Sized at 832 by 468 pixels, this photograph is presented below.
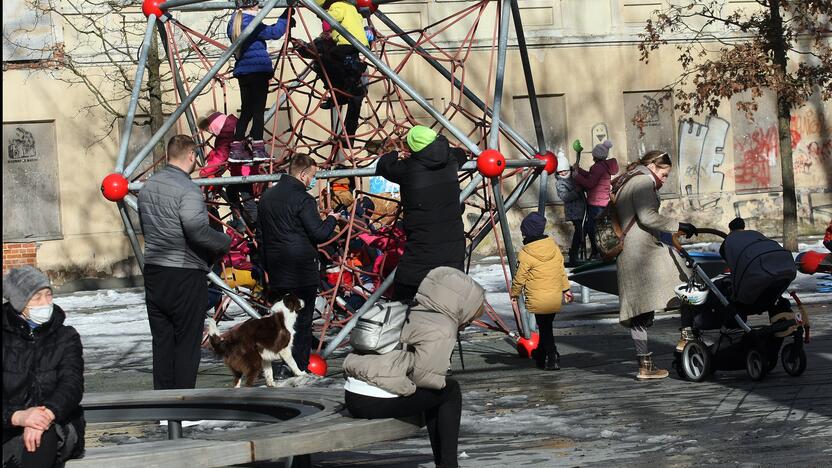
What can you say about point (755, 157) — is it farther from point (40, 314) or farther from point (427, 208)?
point (40, 314)

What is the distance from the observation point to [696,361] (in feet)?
34.4

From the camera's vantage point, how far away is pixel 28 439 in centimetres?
560

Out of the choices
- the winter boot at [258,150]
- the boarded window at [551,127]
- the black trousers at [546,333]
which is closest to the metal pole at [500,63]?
the black trousers at [546,333]

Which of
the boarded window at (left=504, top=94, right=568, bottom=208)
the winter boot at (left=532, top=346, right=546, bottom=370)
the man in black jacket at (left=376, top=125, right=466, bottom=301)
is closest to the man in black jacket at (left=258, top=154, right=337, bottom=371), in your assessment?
the man in black jacket at (left=376, top=125, right=466, bottom=301)

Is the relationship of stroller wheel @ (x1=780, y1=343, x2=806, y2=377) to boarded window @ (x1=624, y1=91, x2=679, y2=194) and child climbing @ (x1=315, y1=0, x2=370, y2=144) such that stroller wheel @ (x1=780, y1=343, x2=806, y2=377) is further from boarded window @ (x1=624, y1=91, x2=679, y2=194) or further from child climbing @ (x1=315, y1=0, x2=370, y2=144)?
boarded window @ (x1=624, y1=91, x2=679, y2=194)

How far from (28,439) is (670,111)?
24.4 metres

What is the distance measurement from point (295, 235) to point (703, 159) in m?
19.2

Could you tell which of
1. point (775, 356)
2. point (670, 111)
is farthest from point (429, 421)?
point (670, 111)

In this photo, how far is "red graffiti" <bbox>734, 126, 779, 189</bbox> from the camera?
29328 mm

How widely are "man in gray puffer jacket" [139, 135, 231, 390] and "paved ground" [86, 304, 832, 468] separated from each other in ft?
2.08

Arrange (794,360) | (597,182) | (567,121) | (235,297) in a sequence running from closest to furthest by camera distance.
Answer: (794,360) < (235,297) < (597,182) < (567,121)

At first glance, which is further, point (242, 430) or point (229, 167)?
point (229, 167)

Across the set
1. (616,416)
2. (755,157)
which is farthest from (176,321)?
(755,157)

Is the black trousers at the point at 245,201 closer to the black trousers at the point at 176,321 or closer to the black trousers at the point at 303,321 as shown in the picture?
the black trousers at the point at 303,321
